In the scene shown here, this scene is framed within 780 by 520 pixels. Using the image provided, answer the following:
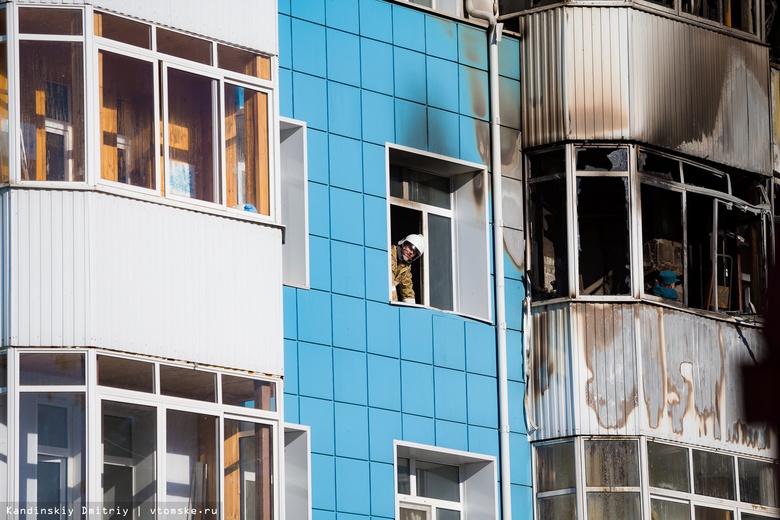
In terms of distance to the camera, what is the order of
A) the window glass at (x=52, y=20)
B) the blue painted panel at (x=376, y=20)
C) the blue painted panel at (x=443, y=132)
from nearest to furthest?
the window glass at (x=52, y=20) < the blue painted panel at (x=376, y=20) < the blue painted panel at (x=443, y=132)

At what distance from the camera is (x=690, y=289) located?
16.4 metres

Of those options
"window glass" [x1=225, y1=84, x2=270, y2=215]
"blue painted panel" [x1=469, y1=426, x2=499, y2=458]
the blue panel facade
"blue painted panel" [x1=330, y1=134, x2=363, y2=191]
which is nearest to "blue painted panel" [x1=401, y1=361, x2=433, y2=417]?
the blue panel facade

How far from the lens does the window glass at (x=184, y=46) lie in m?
11.2

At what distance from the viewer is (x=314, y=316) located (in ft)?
42.4

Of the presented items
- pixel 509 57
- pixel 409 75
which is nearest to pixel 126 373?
pixel 409 75

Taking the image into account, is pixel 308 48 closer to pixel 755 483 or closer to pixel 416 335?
pixel 416 335

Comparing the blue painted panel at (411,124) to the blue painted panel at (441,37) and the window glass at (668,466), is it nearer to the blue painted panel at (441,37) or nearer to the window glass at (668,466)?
the blue painted panel at (441,37)

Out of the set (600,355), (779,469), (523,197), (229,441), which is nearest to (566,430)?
(600,355)

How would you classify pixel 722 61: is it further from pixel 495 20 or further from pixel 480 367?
pixel 480 367

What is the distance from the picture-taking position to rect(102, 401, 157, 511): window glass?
9906 millimetres


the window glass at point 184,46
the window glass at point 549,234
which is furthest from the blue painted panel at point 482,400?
the window glass at point 184,46

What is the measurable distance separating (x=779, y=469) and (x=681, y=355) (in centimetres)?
1295

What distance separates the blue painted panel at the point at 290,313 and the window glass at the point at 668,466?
4488mm

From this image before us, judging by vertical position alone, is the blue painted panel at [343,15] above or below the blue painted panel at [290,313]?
above
